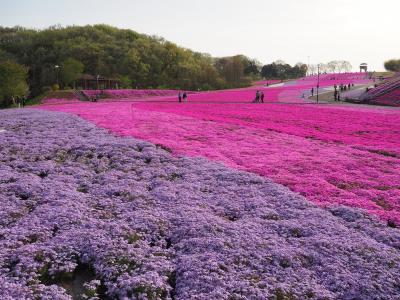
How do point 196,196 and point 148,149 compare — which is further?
point 148,149

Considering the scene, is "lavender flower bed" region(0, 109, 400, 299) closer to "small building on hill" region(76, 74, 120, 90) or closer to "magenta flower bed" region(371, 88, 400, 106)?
"magenta flower bed" region(371, 88, 400, 106)

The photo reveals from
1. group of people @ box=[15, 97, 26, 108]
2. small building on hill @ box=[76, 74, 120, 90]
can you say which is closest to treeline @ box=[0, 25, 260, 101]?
small building on hill @ box=[76, 74, 120, 90]

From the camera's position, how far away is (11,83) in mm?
81438

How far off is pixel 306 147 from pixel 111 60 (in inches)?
4044

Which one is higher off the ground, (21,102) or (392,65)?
(392,65)

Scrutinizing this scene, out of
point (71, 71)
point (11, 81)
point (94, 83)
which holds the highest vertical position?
point (71, 71)

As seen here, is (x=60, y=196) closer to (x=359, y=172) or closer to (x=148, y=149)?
(x=148, y=149)

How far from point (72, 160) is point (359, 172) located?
13471mm

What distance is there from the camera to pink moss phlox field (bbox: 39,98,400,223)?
15.8 metres

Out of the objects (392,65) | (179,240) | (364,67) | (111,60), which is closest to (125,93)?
(111,60)

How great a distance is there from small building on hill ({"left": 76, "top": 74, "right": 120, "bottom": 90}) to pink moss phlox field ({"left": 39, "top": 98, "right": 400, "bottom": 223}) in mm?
68990

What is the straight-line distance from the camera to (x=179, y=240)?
443 inches

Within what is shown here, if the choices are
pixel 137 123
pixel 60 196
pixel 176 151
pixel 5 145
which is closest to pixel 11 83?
pixel 137 123

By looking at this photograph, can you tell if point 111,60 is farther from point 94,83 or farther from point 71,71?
point 71,71
